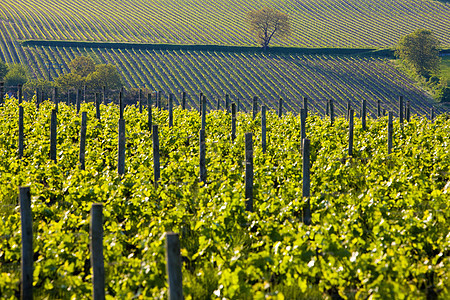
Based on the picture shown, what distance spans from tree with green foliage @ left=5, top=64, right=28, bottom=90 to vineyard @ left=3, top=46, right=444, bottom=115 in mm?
3018

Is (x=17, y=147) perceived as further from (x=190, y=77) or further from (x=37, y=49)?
(x=37, y=49)

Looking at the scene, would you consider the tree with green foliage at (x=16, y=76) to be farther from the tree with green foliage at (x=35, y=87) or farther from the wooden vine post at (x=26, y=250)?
the wooden vine post at (x=26, y=250)

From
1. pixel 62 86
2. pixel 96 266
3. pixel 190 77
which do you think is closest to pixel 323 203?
pixel 96 266

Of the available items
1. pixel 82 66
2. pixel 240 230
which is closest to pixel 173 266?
pixel 240 230

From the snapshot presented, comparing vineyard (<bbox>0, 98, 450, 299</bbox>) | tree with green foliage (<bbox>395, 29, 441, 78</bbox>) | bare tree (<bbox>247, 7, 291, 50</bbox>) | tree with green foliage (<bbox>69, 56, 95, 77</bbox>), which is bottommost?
vineyard (<bbox>0, 98, 450, 299</bbox>)

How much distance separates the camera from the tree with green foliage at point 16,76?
49.8 meters

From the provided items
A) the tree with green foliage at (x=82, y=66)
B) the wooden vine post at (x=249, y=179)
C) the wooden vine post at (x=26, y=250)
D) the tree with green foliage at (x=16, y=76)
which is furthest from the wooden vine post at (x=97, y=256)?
the tree with green foliage at (x=82, y=66)

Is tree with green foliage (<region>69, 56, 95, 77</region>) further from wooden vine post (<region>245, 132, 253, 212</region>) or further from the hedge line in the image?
wooden vine post (<region>245, 132, 253, 212</region>)

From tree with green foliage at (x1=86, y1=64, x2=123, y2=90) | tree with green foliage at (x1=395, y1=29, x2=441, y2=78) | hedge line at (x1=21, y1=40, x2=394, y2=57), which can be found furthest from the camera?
hedge line at (x1=21, y1=40, x2=394, y2=57)

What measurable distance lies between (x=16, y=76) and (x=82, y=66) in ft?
20.9

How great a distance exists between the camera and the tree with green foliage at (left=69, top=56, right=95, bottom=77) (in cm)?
5319

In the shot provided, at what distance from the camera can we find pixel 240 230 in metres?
8.06

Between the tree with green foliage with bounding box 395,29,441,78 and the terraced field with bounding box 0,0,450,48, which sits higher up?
the terraced field with bounding box 0,0,450,48

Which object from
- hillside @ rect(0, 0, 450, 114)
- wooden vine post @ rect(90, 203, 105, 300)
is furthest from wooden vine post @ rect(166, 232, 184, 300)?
hillside @ rect(0, 0, 450, 114)
